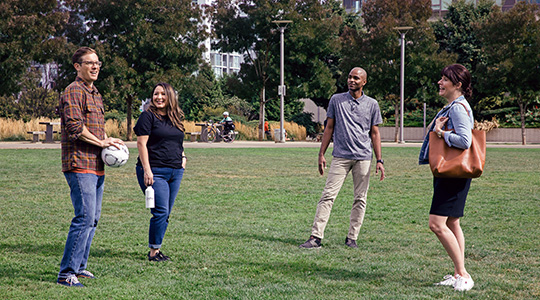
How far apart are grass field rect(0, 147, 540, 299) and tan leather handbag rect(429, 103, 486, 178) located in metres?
0.94

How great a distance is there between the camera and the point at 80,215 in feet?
15.8

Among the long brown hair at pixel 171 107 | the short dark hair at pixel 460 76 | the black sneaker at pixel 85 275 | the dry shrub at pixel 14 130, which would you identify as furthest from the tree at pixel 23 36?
the short dark hair at pixel 460 76

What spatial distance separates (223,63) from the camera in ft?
345

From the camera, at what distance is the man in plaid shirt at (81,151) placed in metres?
4.72

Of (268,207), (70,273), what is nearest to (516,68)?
(268,207)

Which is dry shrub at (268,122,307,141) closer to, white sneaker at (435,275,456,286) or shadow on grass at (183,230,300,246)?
shadow on grass at (183,230,300,246)

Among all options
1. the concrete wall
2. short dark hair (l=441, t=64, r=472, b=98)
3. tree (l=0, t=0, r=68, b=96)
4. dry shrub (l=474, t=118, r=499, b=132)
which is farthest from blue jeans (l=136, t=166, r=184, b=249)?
the concrete wall

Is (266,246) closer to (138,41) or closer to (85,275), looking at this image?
(85,275)

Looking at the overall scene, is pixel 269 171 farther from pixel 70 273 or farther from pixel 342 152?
pixel 70 273

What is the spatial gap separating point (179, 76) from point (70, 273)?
30.4m

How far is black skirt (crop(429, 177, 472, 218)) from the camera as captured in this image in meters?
4.74

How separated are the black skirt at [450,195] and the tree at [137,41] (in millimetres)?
29662

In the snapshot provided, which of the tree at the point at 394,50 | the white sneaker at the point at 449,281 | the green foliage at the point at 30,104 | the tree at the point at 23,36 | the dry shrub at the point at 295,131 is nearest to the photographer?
the white sneaker at the point at 449,281

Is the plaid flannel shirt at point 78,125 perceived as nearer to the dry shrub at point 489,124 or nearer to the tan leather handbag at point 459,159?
the tan leather handbag at point 459,159
